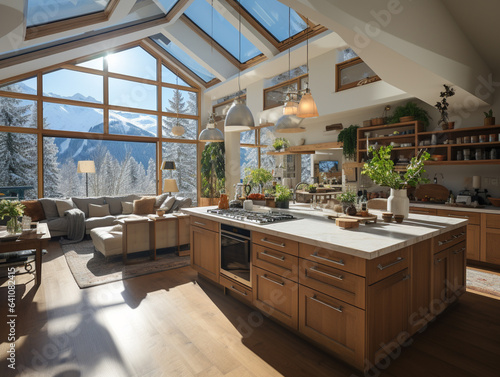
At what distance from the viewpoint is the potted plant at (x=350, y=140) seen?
6258mm

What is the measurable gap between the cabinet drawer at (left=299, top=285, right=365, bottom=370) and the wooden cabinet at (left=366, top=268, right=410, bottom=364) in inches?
2.8

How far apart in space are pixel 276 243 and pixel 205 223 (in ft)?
4.12

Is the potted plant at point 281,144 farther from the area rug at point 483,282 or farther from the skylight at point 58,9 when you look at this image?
the area rug at point 483,282

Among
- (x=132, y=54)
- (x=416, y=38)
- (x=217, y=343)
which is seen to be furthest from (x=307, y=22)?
(x=217, y=343)

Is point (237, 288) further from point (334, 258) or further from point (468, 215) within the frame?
point (468, 215)

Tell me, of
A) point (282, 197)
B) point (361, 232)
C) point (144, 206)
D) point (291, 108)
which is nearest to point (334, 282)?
point (361, 232)

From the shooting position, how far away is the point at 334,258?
204 centimetres

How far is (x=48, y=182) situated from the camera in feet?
24.2

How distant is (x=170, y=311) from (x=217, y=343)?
2.55 feet

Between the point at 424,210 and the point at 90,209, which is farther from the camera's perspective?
the point at 90,209

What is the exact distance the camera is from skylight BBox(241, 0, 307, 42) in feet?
20.1

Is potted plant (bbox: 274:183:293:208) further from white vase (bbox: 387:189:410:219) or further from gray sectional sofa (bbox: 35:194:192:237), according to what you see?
gray sectional sofa (bbox: 35:194:192:237)

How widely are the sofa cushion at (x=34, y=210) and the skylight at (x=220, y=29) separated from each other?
5925mm

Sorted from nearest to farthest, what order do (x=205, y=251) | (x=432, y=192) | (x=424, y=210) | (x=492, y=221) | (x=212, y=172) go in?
(x=205, y=251) < (x=492, y=221) < (x=424, y=210) < (x=432, y=192) < (x=212, y=172)
